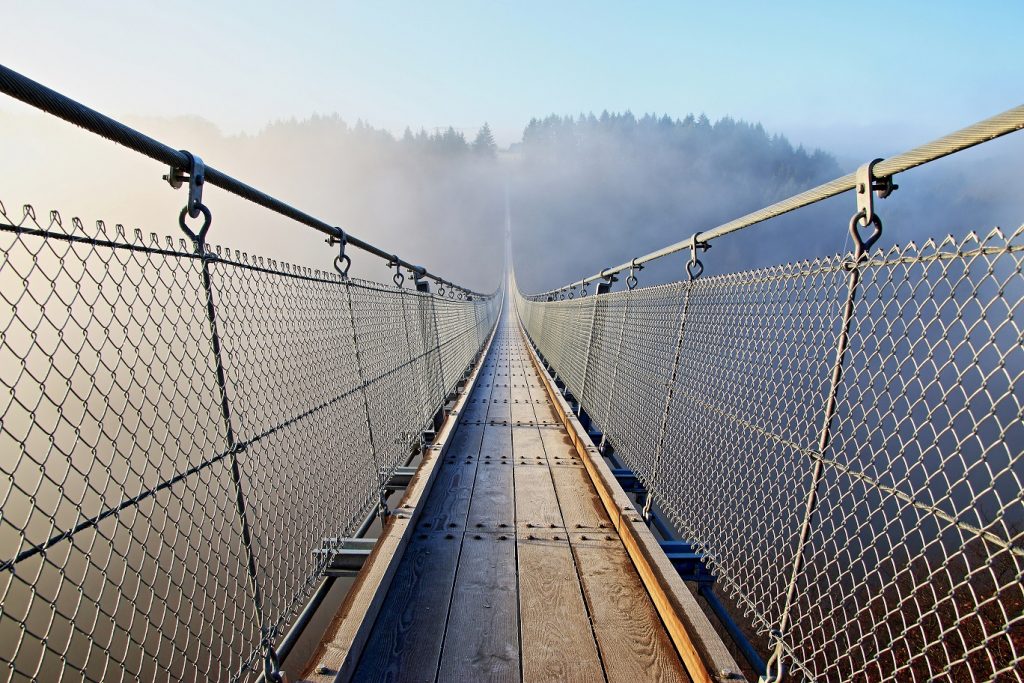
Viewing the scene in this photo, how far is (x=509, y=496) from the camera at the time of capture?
11.2 feet

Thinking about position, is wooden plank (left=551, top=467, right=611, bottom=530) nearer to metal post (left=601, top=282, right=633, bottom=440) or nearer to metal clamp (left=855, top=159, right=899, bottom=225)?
metal post (left=601, top=282, right=633, bottom=440)

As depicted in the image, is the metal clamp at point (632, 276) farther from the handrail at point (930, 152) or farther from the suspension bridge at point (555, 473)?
the handrail at point (930, 152)

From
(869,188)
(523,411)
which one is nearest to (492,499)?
(523,411)

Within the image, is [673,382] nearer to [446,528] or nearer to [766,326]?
[766,326]

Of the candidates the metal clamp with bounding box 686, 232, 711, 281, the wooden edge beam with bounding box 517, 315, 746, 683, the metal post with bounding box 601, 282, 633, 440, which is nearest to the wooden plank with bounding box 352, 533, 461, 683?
the wooden edge beam with bounding box 517, 315, 746, 683

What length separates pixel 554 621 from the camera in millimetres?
2193

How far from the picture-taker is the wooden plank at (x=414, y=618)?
1.94 m

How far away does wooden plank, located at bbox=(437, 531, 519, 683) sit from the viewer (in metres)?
1.95

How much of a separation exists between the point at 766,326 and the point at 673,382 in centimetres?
71

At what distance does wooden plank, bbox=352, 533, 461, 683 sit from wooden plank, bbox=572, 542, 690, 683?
63cm

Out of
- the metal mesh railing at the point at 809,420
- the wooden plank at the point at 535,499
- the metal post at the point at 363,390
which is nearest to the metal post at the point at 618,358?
the metal mesh railing at the point at 809,420

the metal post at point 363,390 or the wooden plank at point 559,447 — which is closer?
the metal post at point 363,390

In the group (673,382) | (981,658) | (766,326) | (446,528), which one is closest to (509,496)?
(446,528)

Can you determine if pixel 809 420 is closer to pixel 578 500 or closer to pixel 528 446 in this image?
pixel 578 500
